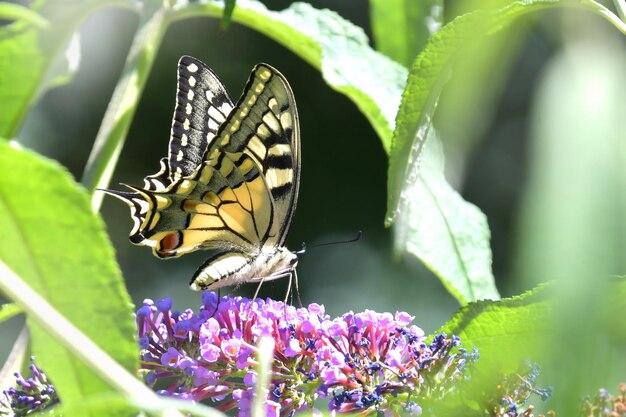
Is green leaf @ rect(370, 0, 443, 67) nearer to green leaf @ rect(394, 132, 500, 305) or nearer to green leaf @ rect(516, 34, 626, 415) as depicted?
green leaf @ rect(394, 132, 500, 305)

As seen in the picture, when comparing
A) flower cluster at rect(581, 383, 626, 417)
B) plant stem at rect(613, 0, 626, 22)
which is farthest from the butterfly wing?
flower cluster at rect(581, 383, 626, 417)

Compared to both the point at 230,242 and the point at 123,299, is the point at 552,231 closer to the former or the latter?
the point at 123,299

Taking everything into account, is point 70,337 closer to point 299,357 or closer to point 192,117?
point 299,357

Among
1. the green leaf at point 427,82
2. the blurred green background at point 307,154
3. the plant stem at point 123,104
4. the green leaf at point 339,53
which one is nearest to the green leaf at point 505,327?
the green leaf at point 427,82

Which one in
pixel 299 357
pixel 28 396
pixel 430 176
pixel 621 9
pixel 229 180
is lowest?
pixel 28 396

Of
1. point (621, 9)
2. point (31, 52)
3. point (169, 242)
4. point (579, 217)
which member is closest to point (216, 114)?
point (169, 242)

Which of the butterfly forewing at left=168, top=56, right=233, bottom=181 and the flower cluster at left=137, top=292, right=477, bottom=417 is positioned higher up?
the butterfly forewing at left=168, top=56, right=233, bottom=181

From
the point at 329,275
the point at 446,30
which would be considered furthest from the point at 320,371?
the point at 329,275
